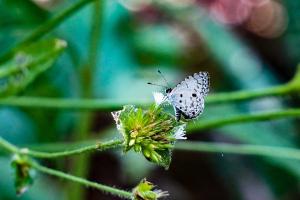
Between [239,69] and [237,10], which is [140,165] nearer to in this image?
[239,69]

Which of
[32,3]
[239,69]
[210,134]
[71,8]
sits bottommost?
[210,134]

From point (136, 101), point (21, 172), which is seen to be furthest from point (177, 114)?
point (136, 101)

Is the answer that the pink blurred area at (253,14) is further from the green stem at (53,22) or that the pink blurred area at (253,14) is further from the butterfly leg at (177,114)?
the butterfly leg at (177,114)

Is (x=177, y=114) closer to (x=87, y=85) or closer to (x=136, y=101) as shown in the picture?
(x=136, y=101)

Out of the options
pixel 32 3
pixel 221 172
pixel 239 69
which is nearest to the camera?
pixel 32 3

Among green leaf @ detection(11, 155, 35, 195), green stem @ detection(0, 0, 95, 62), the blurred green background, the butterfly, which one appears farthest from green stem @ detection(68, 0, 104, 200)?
the butterfly

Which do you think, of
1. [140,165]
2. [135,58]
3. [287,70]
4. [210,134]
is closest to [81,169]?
[140,165]
